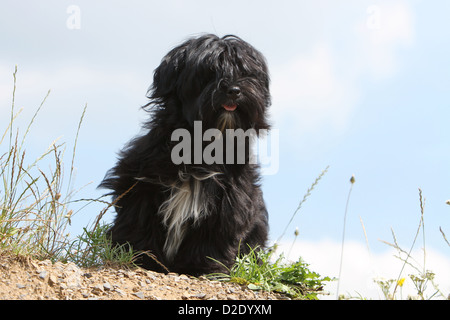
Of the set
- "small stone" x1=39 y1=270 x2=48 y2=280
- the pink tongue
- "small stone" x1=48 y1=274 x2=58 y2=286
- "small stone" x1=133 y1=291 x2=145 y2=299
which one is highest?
the pink tongue

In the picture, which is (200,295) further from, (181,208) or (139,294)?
(181,208)

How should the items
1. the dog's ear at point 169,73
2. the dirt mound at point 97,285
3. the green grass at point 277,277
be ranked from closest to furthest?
the dirt mound at point 97,285 < the green grass at point 277,277 < the dog's ear at point 169,73

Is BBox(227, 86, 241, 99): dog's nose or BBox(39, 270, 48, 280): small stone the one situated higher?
BBox(227, 86, 241, 99): dog's nose

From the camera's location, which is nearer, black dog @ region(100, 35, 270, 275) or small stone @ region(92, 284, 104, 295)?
small stone @ region(92, 284, 104, 295)

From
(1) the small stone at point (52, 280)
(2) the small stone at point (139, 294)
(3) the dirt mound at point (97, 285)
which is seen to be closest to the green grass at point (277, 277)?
(3) the dirt mound at point (97, 285)

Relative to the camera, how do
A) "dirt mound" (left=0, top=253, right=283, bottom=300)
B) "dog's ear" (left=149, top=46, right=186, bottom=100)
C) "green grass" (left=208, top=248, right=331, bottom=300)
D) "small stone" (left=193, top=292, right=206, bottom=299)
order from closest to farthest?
"dirt mound" (left=0, top=253, right=283, bottom=300)
"small stone" (left=193, top=292, right=206, bottom=299)
"green grass" (left=208, top=248, right=331, bottom=300)
"dog's ear" (left=149, top=46, right=186, bottom=100)

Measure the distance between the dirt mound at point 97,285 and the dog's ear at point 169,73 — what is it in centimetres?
153

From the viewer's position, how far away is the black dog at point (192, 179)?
187 inches

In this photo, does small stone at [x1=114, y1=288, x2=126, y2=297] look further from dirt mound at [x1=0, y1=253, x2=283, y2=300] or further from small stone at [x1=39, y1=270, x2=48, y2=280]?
small stone at [x1=39, y1=270, x2=48, y2=280]

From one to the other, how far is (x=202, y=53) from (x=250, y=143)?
0.85 m

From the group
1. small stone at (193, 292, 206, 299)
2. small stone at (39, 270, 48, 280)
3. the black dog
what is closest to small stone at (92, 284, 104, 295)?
small stone at (39, 270, 48, 280)

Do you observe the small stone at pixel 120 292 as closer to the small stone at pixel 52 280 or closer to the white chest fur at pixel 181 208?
the small stone at pixel 52 280

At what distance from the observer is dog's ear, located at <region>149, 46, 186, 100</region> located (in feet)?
16.2
